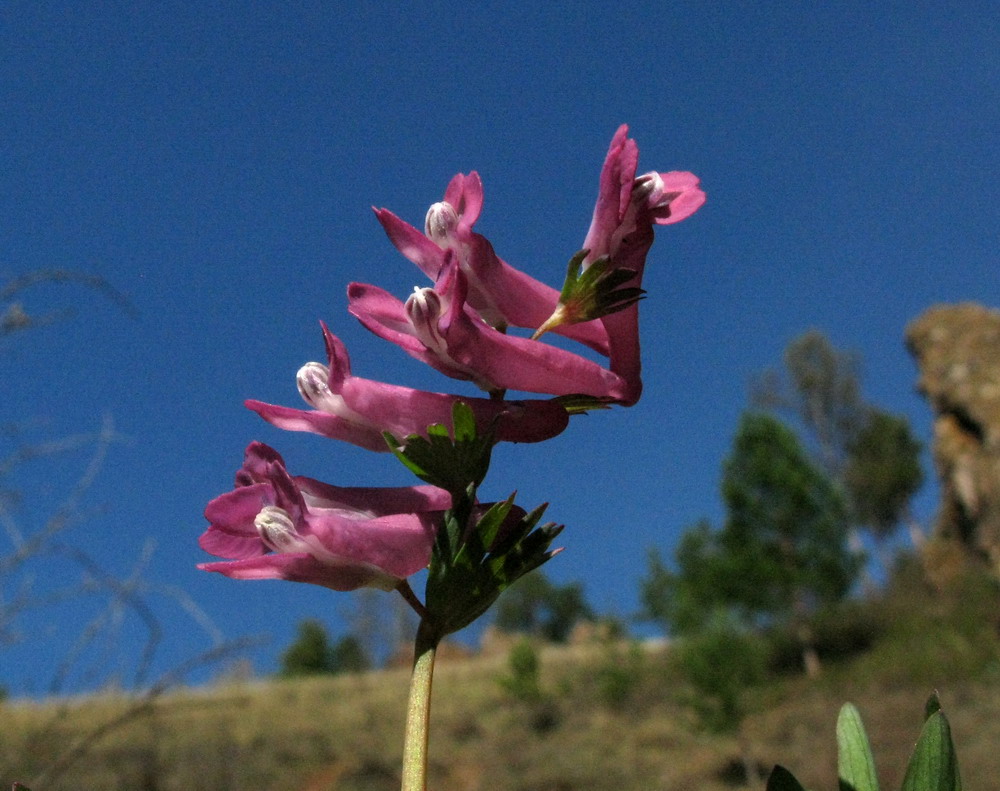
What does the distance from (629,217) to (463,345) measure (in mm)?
205

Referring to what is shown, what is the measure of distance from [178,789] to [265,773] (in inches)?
66.8

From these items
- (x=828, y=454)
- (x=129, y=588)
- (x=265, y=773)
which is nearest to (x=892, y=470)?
(x=828, y=454)

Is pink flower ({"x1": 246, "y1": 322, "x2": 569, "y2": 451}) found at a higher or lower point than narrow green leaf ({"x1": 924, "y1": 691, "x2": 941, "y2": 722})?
higher

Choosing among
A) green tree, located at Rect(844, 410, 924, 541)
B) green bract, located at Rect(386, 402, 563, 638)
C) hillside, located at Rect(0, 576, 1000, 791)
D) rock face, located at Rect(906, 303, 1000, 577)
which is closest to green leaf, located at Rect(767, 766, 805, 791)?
green bract, located at Rect(386, 402, 563, 638)

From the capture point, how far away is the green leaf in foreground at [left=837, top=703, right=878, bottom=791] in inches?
24.9

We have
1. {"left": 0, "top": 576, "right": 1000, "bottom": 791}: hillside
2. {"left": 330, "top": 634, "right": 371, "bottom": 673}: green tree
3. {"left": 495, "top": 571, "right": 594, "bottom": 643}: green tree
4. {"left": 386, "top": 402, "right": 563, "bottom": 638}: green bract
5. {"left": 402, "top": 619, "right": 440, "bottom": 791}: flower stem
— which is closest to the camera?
{"left": 402, "top": 619, "right": 440, "bottom": 791}: flower stem

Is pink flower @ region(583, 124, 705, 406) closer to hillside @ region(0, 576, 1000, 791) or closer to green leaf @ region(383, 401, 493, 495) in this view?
green leaf @ region(383, 401, 493, 495)

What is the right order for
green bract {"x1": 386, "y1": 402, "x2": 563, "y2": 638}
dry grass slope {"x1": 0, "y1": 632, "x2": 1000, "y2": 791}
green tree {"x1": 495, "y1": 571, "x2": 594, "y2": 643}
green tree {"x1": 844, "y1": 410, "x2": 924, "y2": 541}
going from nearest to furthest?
green bract {"x1": 386, "y1": 402, "x2": 563, "y2": 638}
dry grass slope {"x1": 0, "y1": 632, "x2": 1000, "y2": 791}
green tree {"x1": 844, "y1": 410, "x2": 924, "y2": 541}
green tree {"x1": 495, "y1": 571, "x2": 594, "y2": 643}

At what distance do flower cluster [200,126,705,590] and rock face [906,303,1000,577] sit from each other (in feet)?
67.5

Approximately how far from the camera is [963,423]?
20453 millimetres

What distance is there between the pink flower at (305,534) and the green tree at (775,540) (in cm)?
1850

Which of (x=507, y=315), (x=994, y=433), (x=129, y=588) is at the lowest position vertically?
(x=507, y=315)

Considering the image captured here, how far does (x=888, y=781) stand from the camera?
9.57 metres

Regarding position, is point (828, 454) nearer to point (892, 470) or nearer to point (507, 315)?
point (892, 470)
